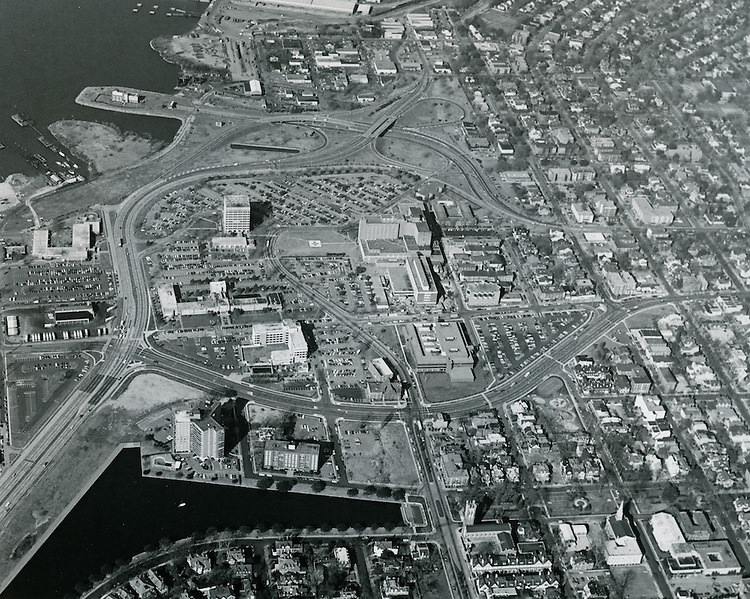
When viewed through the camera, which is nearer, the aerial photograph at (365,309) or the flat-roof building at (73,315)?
the aerial photograph at (365,309)

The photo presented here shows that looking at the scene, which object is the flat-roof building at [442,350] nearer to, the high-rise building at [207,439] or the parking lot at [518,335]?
the parking lot at [518,335]

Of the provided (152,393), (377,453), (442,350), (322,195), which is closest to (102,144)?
(322,195)

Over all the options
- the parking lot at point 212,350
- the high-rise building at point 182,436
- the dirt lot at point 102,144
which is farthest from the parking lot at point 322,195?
the high-rise building at point 182,436

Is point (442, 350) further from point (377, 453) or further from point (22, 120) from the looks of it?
point (22, 120)

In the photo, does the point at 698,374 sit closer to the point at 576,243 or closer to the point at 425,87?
the point at 576,243

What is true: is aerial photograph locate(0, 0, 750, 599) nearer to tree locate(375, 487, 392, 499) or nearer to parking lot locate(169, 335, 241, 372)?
parking lot locate(169, 335, 241, 372)

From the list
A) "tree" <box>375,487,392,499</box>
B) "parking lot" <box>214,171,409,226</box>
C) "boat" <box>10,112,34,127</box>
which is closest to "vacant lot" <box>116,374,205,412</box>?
"tree" <box>375,487,392,499</box>
